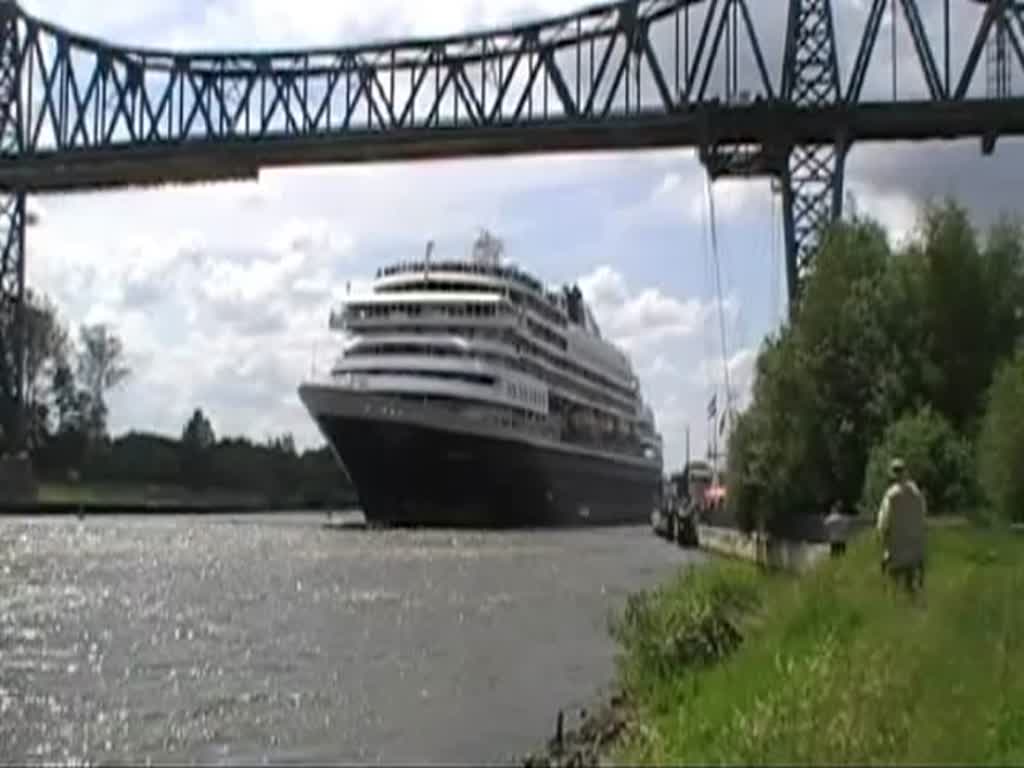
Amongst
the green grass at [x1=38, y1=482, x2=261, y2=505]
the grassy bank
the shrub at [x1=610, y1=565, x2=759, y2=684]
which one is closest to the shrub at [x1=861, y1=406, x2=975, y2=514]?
the shrub at [x1=610, y1=565, x2=759, y2=684]

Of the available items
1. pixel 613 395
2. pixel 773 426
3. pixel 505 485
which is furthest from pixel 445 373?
pixel 773 426

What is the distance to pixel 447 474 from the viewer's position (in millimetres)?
99250

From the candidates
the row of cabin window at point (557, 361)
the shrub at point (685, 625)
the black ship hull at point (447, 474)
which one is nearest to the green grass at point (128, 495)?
the black ship hull at point (447, 474)

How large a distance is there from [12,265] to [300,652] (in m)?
72.6

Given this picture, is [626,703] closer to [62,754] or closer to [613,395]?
[62,754]

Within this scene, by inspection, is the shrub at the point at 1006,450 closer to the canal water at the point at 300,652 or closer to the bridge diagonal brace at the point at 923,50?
the canal water at the point at 300,652

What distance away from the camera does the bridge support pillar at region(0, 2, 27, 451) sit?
102500mm

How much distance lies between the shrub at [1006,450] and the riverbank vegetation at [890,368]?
92 centimetres

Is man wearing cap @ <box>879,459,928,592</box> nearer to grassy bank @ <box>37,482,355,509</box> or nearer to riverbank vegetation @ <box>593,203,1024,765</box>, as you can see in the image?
riverbank vegetation @ <box>593,203,1024,765</box>

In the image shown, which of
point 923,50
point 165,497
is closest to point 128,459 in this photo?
point 165,497

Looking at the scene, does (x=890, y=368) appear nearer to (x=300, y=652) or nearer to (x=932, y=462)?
(x=932, y=462)

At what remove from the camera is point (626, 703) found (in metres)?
22.8

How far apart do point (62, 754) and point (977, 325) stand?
33063 millimetres

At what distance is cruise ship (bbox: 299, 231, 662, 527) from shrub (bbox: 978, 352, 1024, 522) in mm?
54421
